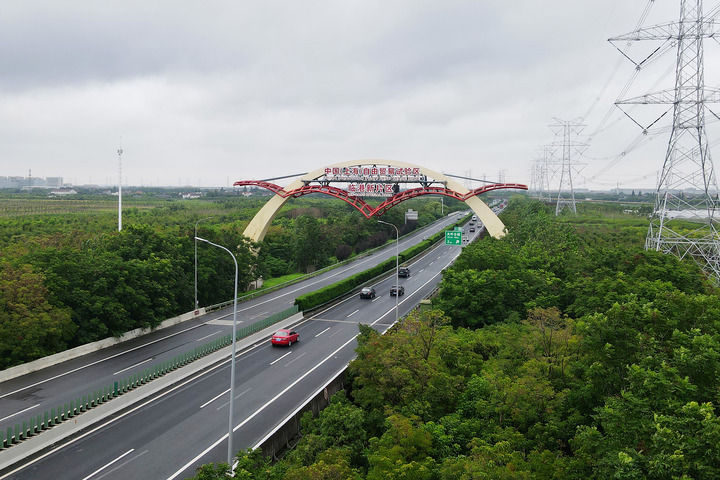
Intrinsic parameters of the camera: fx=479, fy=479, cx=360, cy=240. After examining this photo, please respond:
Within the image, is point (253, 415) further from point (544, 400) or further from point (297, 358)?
point (544, 400)

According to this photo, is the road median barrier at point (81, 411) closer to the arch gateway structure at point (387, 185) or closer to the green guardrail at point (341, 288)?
the green guardrail at point (341, 288)

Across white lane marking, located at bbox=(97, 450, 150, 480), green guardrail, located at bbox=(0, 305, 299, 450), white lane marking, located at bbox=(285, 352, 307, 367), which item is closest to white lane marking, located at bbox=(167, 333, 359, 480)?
white lane marking, located at bbox=(285, 352, 307, 367)

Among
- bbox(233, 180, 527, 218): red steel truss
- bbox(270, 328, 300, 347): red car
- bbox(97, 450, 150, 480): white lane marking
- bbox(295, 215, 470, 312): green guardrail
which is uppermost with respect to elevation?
bbox(233, 180, 527, 218): red steel truss

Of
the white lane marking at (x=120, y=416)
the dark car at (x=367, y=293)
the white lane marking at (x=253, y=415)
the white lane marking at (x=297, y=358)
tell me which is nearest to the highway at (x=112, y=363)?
the white lane marking at (x=297, y=358)

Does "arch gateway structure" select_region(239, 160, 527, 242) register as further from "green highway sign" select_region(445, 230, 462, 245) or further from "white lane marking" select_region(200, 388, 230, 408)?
"white lane marking" select_region(200, 388, 230, 408)

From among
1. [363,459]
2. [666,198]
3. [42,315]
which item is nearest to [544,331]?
[363,459]

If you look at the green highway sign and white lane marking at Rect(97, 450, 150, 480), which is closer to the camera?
white lane marking at Rect(97, 450, 150, 480)

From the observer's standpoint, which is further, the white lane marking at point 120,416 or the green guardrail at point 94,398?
the green guardrail at point 94,398
